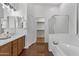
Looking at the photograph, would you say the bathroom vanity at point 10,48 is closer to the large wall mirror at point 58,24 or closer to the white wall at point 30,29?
the white wall at point 30,29

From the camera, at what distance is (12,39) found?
8.67 ft

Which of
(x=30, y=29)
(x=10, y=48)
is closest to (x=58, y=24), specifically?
(x=30, y=29)

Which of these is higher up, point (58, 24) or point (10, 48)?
point (58, 24)

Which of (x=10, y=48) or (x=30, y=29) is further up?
(x=30, y=29)

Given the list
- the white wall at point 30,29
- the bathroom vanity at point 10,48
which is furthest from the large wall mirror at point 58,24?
the bathroom vanity at point 10,48

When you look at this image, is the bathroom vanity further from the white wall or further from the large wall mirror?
the large wall mirror

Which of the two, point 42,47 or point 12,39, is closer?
point 42,47

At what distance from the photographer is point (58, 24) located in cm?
232

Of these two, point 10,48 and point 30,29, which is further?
point 10,48

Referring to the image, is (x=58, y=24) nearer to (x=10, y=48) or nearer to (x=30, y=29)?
(x=30, y=29)

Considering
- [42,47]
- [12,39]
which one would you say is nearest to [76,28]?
[42,47]

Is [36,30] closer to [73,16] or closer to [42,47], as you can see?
[42,47]

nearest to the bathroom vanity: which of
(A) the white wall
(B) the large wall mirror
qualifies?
(A) the white wall

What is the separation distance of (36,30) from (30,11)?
1.26 feet
